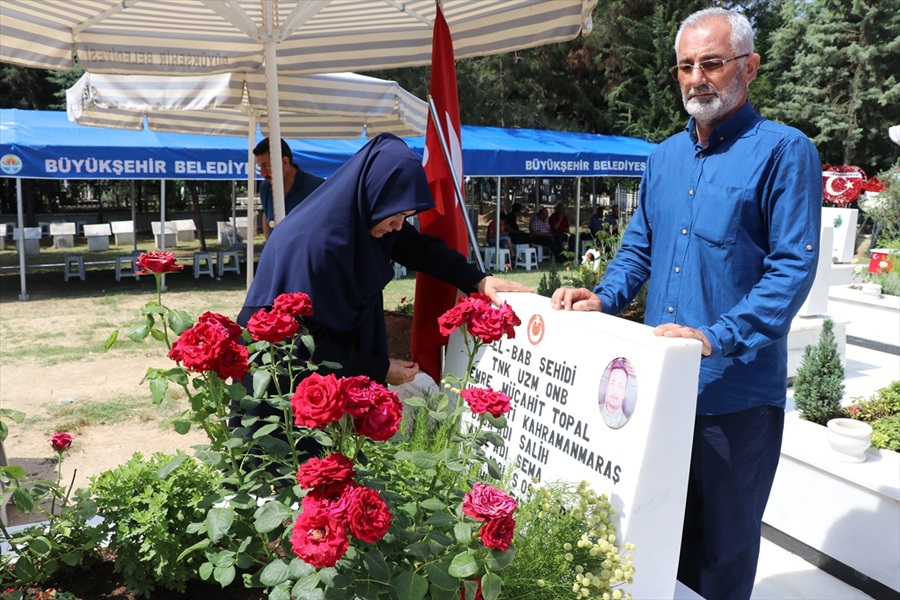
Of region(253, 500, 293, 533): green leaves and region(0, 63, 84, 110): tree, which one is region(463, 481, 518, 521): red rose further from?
region(0, 63, 84, 110): tree

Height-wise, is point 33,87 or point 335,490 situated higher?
point 33,87

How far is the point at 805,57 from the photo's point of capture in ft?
Answer: 87.6

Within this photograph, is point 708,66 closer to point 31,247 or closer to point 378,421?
point 378,421

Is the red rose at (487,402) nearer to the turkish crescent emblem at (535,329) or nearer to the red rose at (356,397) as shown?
the red rose at (356,397)

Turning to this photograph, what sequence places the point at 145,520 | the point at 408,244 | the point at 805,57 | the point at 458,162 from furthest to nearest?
the point at 805,57
the point at 458,162
the point at 408,244
the point at 145,520

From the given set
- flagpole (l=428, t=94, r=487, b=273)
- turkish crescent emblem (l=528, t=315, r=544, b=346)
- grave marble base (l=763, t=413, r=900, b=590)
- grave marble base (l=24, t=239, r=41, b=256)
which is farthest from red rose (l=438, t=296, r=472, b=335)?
grave marble base (l=24, t=239, r=41, b=256)

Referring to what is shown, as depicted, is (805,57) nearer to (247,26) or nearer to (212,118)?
(212,118)

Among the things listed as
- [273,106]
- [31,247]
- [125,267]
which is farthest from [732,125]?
[31,247]

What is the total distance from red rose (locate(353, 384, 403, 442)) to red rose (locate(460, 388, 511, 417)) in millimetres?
259

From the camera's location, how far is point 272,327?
1.41 metres

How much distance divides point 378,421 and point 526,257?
48.7 feet

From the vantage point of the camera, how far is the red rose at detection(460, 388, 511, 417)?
56.9 inches

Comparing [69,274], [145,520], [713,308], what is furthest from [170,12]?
[69,274]

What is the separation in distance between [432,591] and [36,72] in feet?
87.7
